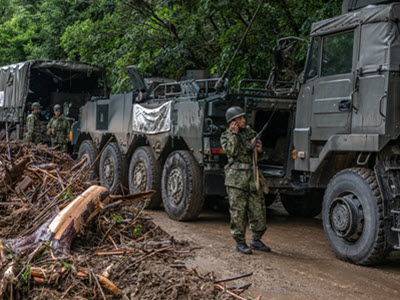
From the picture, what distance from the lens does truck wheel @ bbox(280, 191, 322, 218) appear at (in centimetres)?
1060

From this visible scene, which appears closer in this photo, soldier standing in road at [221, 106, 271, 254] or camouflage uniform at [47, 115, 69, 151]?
soldier standing in road at [221, 106, 271, 254]

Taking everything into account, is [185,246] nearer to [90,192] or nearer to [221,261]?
[221,261]

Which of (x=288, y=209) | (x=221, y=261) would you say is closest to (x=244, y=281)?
(x=221, y=261)

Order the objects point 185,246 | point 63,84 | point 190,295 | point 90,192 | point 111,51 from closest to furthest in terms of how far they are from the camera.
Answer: point 190,295 → point 90,192 → point 185,246 → point 111,51 → point 63,84

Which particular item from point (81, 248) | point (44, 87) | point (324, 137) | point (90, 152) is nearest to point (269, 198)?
point (324, 137)

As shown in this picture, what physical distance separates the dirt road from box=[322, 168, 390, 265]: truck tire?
177mm

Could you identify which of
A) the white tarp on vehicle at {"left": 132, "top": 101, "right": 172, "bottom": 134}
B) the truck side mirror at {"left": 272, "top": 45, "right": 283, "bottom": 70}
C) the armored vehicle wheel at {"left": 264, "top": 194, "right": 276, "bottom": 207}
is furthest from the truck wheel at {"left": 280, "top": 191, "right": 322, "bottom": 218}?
the truck side mirror at {"left": 272, "top": 45, "right": 283, "bottom": 70}

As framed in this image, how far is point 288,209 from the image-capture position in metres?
11.1

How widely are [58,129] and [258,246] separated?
9.61 meters

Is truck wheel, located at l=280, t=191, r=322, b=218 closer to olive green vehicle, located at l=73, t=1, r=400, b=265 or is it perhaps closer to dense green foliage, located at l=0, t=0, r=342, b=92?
olive green vehicle, located at l=73, t=1, r=400, b=265

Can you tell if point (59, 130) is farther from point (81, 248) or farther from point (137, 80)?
point (81, 248)

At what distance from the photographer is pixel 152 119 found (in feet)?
36.0

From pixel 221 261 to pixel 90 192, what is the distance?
1.67 m

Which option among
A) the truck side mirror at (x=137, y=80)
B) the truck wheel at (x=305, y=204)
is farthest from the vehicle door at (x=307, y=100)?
the truck side mirror at (x=137, y=80)
